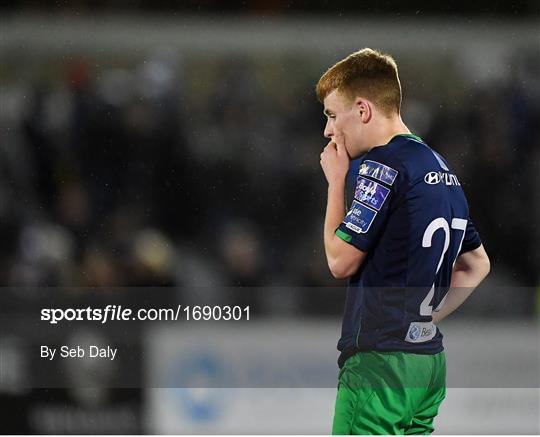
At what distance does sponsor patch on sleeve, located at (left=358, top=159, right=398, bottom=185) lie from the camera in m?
2.55

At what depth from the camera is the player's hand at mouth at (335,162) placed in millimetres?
2623

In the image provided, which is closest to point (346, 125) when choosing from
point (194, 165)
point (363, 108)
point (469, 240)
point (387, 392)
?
point (363, 108)

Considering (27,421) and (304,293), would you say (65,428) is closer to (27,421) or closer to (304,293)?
(27,421)

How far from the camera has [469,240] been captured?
277 cm

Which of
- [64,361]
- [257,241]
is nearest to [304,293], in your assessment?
[257,241]

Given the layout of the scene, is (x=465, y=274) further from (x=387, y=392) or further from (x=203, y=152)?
(x=203, y=152)

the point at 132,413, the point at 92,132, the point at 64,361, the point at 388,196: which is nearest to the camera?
the point at 388,196

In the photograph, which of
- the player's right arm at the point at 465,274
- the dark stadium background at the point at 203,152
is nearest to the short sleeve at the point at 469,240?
the player's right arm at the point at 465,274

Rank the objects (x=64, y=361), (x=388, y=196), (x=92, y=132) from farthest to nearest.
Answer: (x=92, y=132), (x=64, y=361), (x=388, y=196)

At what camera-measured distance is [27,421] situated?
13.2ft

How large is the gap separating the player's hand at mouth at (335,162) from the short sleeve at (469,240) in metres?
0.41

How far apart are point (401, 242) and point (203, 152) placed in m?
1.90

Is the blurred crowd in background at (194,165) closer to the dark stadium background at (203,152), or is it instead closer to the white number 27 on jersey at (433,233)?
the dark stadium background at (203,152)

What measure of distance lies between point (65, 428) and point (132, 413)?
0.95ft
